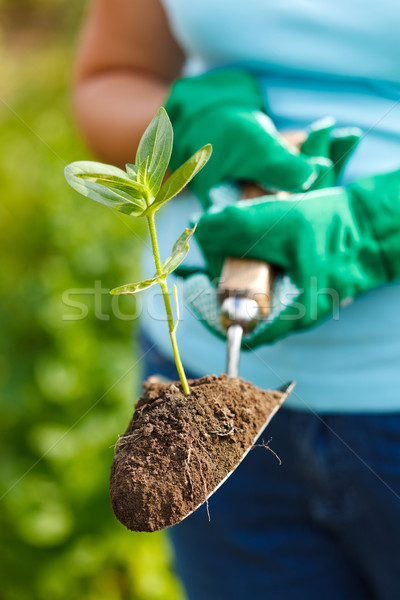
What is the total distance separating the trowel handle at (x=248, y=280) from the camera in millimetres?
570

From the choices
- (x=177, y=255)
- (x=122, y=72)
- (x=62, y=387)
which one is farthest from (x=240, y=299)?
(x=62, y=387)

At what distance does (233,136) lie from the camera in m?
0.71

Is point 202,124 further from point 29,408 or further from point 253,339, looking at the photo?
point 29,408

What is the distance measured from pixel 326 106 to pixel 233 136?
0.12 m

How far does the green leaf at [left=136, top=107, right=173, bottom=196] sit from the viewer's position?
1.37ft

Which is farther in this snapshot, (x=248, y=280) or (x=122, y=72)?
(x=122, y=72)

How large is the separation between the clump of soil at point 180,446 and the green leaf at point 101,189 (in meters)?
0.16

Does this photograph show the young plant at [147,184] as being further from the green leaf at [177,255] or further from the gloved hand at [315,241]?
the gloved hand at [315,241]

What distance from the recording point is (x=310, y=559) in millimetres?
746

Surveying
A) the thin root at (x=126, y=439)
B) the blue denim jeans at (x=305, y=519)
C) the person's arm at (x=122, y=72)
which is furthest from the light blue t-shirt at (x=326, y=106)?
the thin root at (x=126, y=439)

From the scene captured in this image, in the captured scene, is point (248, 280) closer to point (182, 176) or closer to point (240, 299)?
point (240, 299)

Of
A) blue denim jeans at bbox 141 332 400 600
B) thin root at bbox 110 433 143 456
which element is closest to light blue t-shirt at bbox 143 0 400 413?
blue denim jeans at bbox 141 332 400 600

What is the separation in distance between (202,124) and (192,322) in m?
0.25

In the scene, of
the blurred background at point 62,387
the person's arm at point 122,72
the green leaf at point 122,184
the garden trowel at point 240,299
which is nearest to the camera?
the green leaf at point 122,184
